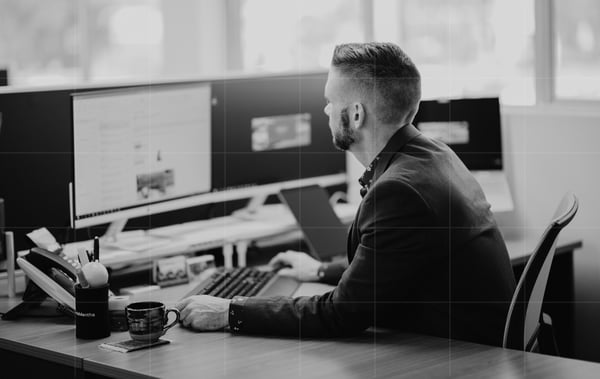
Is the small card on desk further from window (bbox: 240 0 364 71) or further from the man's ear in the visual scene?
window (bbox: 240 0 364 71)

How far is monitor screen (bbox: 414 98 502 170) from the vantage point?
3.49m

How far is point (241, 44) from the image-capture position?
4973 mm

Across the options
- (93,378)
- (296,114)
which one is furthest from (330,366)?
(296,114)

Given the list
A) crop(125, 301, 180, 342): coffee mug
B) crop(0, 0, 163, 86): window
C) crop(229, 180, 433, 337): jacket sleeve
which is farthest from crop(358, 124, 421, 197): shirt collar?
crop(0, 0, 163, 86): window

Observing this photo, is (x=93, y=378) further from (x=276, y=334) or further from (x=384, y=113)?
(x=384, y=113)

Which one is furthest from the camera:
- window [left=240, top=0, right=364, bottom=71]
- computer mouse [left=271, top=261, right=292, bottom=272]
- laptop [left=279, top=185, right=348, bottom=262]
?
window [left=240, top=0, right=364, bottom=71]

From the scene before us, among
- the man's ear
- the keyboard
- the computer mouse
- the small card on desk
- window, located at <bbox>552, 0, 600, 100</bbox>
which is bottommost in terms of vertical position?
the small card on desk

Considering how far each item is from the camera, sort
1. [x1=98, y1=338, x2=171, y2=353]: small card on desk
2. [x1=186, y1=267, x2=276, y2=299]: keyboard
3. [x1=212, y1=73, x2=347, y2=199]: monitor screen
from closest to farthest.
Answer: [x1=98, y1=338, x2=171, y2=353]: small card on desk < [x1=186, y1=267, x2=276, y2=299]: keyboard < [x1=212, y1=73, x2=347, y2=199]: monitor screen

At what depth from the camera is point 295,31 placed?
4660 mm

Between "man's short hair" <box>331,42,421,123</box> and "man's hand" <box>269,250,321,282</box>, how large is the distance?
2.29 feet

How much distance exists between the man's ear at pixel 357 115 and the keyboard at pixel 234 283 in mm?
602

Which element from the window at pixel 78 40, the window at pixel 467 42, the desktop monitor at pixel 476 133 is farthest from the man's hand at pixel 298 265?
the window at pixel 78 40

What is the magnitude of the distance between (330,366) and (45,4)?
3799 millimetres

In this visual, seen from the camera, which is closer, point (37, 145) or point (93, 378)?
point (93, 378)
